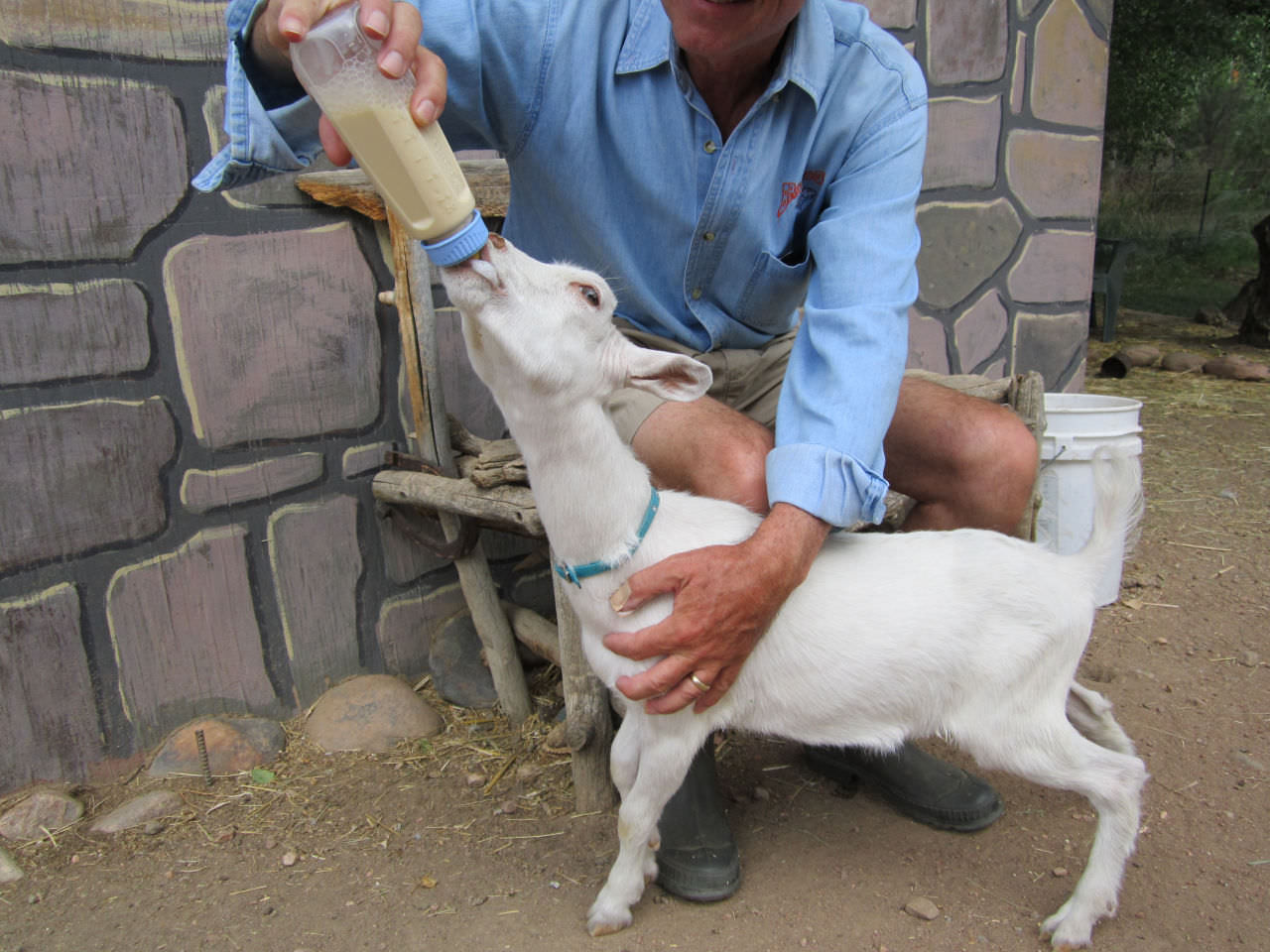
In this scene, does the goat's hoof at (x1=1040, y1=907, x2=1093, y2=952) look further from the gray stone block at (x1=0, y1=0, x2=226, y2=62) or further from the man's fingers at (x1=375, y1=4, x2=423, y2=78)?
the gray stone block at (x1=0, y1=0, x2=226, y2=62)

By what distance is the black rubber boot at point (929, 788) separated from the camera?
223 centimetres

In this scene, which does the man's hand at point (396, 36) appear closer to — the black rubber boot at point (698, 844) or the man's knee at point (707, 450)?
the man's knee at point (707, 450)

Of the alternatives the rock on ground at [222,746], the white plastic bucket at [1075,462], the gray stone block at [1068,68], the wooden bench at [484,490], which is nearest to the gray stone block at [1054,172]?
the gray stone block at [1068,68]

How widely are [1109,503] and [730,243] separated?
89 centimetres

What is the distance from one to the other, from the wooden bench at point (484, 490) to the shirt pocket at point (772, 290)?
22.9 inches

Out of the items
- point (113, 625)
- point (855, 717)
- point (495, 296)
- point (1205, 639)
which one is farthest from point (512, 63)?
point (1205, 639)

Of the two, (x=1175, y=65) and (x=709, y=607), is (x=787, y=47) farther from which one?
(x=1175, y=65)

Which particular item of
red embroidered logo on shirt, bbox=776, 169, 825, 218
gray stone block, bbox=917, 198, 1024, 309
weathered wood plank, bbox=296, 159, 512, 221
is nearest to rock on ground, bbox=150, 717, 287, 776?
weathered wood plank, bbox=296, 159, 512, 221

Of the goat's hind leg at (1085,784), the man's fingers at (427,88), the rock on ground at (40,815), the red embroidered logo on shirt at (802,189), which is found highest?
the man's fingers at (427,88)

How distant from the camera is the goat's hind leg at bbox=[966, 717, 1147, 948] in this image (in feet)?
5.94

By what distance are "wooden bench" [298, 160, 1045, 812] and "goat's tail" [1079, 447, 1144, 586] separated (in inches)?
22.6

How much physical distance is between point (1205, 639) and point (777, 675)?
6.70 feet

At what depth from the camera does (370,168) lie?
4.44ft

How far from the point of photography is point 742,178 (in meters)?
2.01
